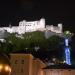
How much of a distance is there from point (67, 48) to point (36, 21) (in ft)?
90.2

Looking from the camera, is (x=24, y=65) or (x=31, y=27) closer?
(x=24, y=65)

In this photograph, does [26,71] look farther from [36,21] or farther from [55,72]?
[36,21]

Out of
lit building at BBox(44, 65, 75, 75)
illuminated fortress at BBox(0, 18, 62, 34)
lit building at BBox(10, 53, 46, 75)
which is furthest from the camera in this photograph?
illuminated fortress at BBox(0, 18, 62, 34)

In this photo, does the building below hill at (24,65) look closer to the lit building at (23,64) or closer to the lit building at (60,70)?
the lit building at (23,64)

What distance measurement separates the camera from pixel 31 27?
96750 millimetres

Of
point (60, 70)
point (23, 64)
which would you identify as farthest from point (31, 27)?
point (23, 64)

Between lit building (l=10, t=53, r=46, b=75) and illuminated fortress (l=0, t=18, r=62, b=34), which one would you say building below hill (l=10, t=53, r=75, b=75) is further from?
illuminated fortress (l=0, t=18, r=62, b=34)

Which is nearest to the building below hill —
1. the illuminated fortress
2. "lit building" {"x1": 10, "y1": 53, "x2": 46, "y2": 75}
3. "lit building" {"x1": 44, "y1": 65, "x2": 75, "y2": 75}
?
"lit building" {"x1": 10, "y1": 53, "x2": 46, "y2": 75}

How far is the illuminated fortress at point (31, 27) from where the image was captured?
9475 cm

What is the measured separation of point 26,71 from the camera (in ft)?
103

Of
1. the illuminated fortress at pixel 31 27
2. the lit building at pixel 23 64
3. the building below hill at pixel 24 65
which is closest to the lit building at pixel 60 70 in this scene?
the building below hill at pixel 24 65

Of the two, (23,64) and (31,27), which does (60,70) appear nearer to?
(23,64)

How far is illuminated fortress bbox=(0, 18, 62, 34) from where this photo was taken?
94.8 metres

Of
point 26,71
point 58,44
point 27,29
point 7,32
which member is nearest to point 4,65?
point 26,71
